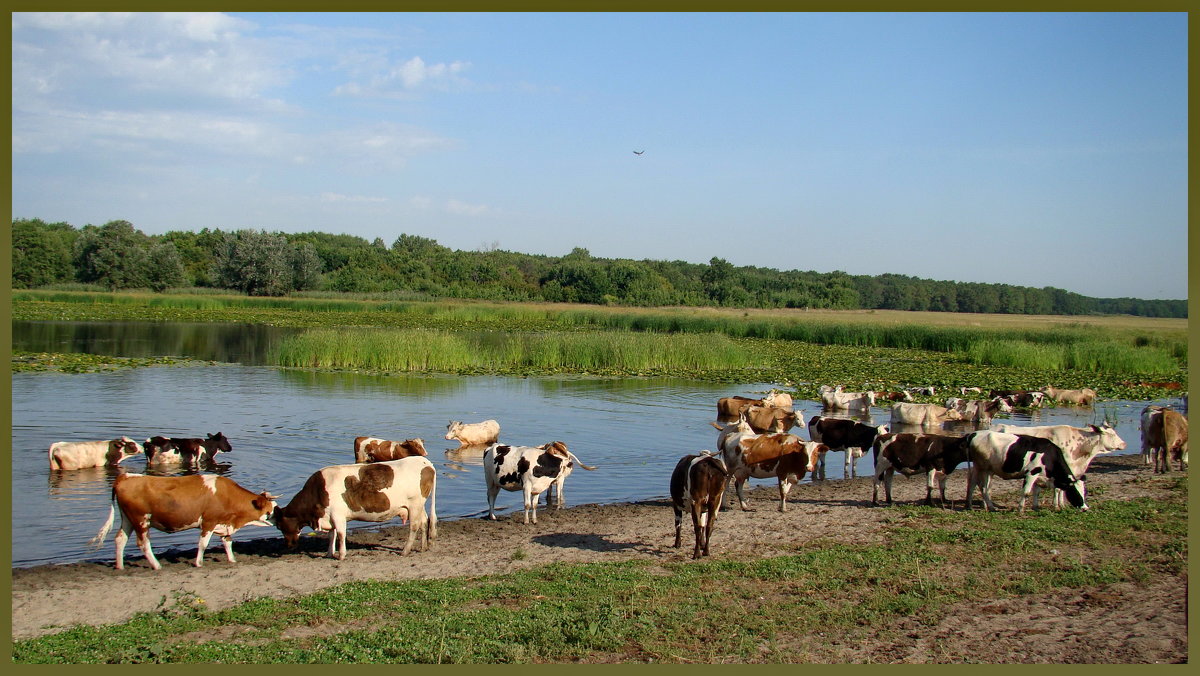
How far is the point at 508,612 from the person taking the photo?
8406 mm

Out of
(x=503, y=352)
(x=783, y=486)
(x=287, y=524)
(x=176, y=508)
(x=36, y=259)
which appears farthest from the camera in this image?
(x=36, y=259)

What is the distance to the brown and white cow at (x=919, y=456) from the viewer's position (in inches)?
543

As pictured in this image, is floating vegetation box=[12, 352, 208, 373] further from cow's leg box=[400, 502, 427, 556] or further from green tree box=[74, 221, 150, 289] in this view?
green tree box=[74, 221, 150, 289]

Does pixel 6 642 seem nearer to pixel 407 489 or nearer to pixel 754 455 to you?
pixel 407 489

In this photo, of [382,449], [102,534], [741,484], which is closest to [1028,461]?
[741,484]

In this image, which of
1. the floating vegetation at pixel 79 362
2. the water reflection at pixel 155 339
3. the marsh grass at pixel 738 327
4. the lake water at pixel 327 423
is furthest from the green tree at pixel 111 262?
the lake water at pixel 327 423

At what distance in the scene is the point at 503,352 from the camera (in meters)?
43.8

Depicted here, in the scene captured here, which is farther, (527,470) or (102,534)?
(527,470)

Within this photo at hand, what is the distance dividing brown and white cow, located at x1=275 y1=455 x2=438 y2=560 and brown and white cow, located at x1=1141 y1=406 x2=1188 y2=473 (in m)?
13.8

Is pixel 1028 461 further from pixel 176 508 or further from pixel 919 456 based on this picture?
pixel 176 508

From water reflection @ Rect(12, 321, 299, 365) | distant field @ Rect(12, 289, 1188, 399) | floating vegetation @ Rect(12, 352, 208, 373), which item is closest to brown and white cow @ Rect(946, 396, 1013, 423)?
distant field @ Rect(12, 289, 1188, 399)

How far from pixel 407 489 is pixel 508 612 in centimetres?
357

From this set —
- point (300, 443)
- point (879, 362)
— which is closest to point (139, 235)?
point (879, 362)

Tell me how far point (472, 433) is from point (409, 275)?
9878cm
